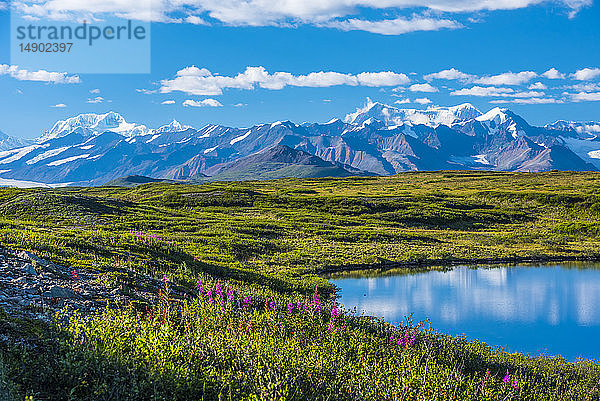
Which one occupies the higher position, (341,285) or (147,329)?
(147,329)

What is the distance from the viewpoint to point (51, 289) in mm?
13289

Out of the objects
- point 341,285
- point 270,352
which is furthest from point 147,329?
point 341,285

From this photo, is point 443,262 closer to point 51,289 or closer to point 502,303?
point 502,303

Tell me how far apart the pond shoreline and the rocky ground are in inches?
1056

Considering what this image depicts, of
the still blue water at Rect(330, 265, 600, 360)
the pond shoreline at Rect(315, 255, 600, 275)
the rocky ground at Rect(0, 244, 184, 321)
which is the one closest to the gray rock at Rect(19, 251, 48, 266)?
the rocky ground at Rect(0, 244, 184, 321)

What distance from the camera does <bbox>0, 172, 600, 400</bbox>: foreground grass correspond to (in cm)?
851

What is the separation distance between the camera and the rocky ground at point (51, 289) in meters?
11.6

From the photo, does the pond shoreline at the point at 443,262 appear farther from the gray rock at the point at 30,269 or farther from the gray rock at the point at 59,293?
the gray rock at the point at 59,293

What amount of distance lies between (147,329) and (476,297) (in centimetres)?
3279

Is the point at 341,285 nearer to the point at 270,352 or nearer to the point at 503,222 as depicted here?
the point at 270,352

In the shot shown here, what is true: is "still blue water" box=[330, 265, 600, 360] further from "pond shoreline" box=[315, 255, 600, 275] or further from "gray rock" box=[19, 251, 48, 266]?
"gray rock" box=[19, 251, 48, 266]

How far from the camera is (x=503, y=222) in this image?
81875 mm

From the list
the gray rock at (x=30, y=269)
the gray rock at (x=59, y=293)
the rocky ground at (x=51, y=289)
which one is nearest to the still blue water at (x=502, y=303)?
the rocky ground at (x=51, y=289)

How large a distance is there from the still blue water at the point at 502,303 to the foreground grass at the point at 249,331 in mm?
4398
